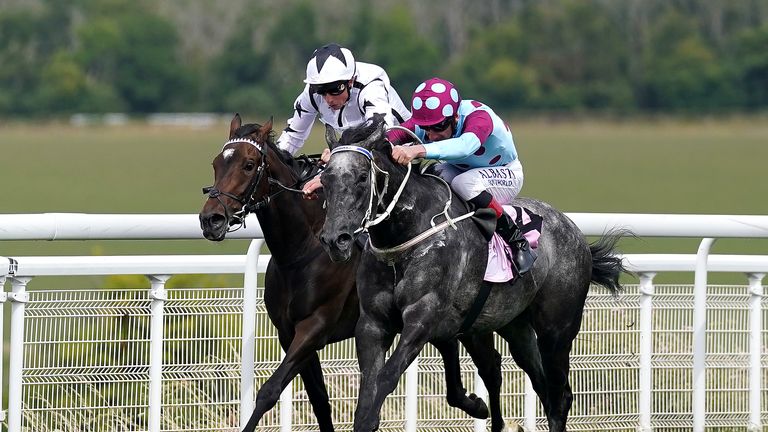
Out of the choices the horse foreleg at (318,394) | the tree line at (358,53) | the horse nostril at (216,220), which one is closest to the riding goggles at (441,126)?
the horse nostril at (216,220)

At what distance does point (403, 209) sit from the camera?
4.75 m

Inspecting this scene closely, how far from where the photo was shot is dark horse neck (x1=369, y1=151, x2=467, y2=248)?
470 centimetres

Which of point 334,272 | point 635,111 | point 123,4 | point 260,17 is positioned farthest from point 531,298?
point 123,4

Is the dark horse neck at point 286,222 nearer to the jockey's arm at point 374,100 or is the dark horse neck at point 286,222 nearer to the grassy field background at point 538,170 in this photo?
the jockey's arm at point 374,100

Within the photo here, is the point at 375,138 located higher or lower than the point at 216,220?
higher

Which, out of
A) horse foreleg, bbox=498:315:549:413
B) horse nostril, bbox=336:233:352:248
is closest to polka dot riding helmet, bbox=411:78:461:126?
horse nostril, bbox=336:233:352:248

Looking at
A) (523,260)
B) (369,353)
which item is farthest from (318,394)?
(523,260)

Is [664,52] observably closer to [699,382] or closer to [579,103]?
[579,103]

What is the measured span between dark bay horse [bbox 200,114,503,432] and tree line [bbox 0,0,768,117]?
61.7 m

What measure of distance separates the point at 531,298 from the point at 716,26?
246ft

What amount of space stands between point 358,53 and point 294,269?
245ft

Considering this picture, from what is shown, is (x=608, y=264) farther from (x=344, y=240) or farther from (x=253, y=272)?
(x=344, y=240)

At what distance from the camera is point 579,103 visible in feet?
239

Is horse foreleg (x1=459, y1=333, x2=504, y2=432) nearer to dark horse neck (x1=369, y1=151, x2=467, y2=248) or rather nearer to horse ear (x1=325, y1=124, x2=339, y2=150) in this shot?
dark horse neck (x1=369, y1=151, x2=467, y2=248)
